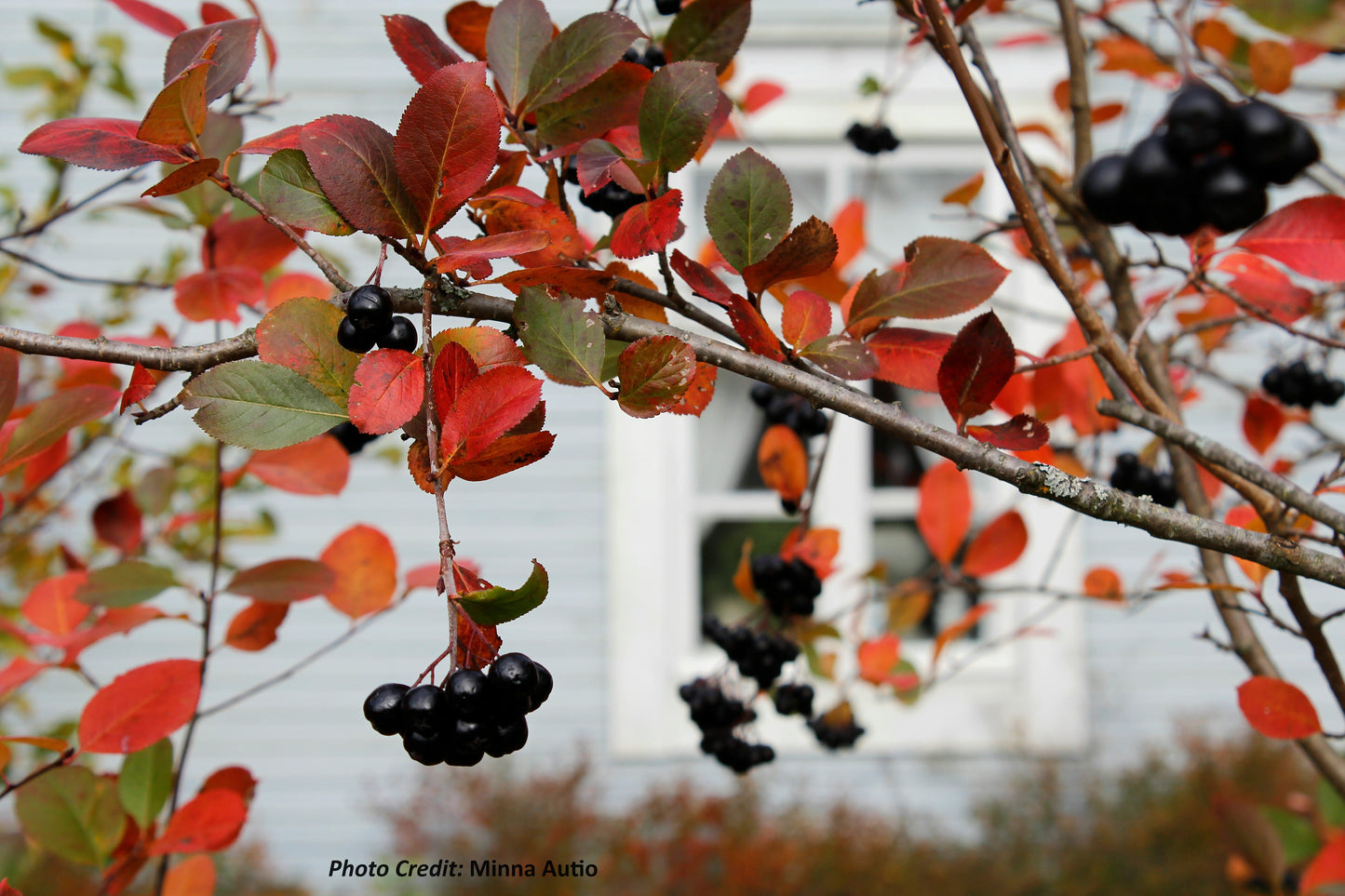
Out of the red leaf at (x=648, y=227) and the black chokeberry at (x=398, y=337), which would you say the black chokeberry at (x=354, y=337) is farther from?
the red leaf at (x=648, y=227)

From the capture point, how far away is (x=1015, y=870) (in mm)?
3146

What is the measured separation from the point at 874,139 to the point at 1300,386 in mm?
793

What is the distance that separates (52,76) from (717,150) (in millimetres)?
1740

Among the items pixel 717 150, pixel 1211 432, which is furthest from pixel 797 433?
pixel 1211 432

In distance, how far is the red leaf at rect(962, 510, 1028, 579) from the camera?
104 cm

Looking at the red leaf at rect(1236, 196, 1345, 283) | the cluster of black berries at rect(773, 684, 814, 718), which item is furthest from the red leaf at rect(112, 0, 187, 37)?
the cluster of black berries at rect(773, 684, 814, 718)

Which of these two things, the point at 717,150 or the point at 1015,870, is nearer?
the point at 717,150

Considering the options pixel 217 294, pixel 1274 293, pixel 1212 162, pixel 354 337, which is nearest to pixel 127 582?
pixel 217 294

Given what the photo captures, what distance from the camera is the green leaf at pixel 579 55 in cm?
51

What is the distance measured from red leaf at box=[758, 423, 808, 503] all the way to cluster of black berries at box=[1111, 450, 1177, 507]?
398 mm

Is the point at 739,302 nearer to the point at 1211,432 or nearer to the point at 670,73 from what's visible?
the point at 670,73

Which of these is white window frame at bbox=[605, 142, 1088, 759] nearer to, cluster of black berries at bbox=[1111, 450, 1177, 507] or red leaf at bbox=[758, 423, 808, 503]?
cluster of black berries at bbox=[1111, 450, 1177, 507]

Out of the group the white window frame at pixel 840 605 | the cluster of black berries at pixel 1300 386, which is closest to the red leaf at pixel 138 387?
the cluster of black berries at pixel 1300 386

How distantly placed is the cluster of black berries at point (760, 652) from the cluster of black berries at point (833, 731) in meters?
0.26
